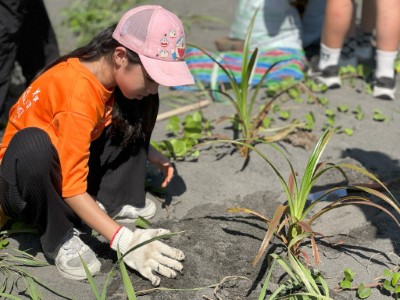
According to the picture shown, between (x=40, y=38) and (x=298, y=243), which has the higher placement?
(x=40, y=38)

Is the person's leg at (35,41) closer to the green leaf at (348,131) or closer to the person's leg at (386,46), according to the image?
the green leaf at (348,131)

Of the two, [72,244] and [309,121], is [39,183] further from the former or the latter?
[309,121]

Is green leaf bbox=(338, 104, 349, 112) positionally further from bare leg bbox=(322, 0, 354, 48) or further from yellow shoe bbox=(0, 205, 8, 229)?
yellow shoe bbox=(0, 205, 8, 229)

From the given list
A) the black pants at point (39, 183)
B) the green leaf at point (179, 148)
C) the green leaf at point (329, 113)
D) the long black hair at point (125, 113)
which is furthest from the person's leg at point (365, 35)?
the black pants at point (39, 183)

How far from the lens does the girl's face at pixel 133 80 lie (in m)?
2.33

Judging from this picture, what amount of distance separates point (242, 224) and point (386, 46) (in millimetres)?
1715

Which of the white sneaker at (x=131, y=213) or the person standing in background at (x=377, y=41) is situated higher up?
the person standing in background at (x=377, y=41)

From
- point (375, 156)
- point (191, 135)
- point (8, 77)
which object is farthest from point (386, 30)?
point (8, 77)

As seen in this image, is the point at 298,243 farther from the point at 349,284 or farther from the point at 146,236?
the point at 146,236

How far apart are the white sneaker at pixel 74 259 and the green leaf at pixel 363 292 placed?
908 millimetres

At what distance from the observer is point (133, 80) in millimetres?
2352

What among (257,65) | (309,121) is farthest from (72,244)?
(257,65)

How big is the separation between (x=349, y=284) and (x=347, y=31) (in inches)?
82.4

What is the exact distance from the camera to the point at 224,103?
3.82 m
